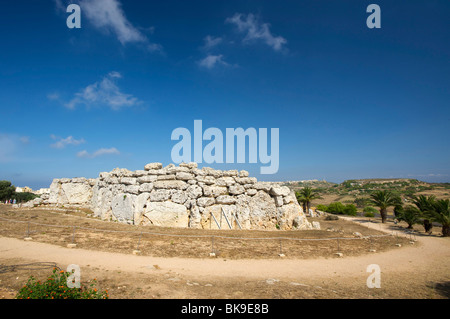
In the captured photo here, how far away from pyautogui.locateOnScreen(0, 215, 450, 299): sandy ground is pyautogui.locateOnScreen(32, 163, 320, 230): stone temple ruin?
6823mm

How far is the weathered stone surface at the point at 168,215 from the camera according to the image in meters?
16.7

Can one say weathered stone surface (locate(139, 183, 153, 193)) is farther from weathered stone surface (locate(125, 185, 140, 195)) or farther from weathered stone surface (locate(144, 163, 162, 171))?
weathered stone surface (locate(144, 163, 162, 171))

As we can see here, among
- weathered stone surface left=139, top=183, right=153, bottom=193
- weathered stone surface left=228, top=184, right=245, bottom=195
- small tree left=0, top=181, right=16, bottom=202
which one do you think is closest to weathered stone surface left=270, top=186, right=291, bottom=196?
weathered stone surface left=228, top=184, right=245, bottom=195

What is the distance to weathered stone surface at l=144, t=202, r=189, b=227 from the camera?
1670 cm

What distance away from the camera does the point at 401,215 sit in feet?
79.0

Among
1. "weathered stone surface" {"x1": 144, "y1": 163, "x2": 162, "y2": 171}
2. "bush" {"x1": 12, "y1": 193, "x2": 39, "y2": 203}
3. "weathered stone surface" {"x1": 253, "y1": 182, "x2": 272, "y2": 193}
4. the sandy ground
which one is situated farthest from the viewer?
"bush" {"x1": 12, "y1": 193, "x2": 39, "y2": 203}

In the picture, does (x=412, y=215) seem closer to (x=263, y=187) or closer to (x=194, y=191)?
(x=263, y=187)

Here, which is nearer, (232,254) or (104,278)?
(104,278)

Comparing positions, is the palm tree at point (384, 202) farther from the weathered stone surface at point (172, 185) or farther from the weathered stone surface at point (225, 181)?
the weathered stone surface at point (172, 185)

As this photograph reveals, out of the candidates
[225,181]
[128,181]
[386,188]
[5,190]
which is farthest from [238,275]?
[386,188]

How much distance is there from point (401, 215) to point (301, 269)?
2188 cm

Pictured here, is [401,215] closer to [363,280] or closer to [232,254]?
[363,280]

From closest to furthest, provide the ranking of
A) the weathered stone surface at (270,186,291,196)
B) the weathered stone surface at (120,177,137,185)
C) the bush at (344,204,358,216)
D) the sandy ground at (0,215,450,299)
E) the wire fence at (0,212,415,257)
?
the sandy ground at (0,215,450,299) → the wire fence at (0,212,415,257) → the weathered stone surface at (270,186,291,196) → the weathered stone surface at (120,177,137,185) → the bush at (344,204,358,216)
